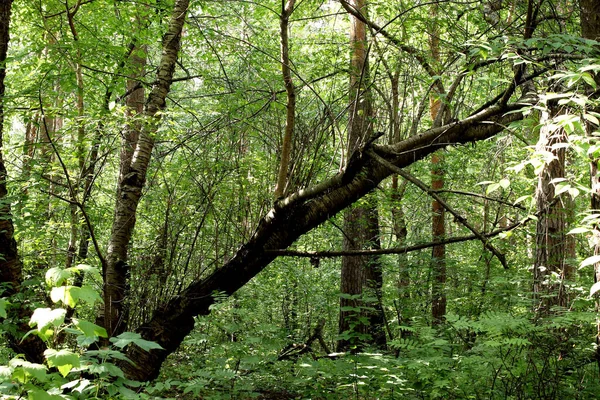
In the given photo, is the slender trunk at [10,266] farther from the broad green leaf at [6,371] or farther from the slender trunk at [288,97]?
the broad green leaf at [6,371]

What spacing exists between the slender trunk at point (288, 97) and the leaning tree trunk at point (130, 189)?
4.92 ft

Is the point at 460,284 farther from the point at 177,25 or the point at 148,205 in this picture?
the point at 177,25

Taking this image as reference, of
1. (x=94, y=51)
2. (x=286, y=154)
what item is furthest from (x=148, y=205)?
(x=286, y=154)

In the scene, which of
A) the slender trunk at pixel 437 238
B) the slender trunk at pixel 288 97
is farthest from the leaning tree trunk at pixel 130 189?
the slender trunk at pixel 437 238

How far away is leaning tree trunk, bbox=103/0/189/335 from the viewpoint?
5.19 metres

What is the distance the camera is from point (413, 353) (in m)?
5.02

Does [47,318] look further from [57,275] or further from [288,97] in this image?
[288,97]

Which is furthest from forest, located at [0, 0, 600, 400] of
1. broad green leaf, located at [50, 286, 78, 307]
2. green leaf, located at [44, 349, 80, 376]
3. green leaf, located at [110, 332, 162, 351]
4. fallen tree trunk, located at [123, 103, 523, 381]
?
broad green leaf, located at [50, 286, 78, 307]

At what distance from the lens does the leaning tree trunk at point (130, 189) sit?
17.0 ft

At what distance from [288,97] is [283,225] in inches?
51.8

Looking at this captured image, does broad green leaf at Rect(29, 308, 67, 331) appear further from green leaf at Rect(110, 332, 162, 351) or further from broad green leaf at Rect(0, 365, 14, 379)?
green leaf at Rect(110, 332, 162, 351)

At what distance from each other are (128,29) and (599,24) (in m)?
5.46

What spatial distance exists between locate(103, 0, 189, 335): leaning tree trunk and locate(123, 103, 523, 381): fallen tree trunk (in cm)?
56

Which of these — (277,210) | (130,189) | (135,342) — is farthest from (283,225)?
(135,342)
